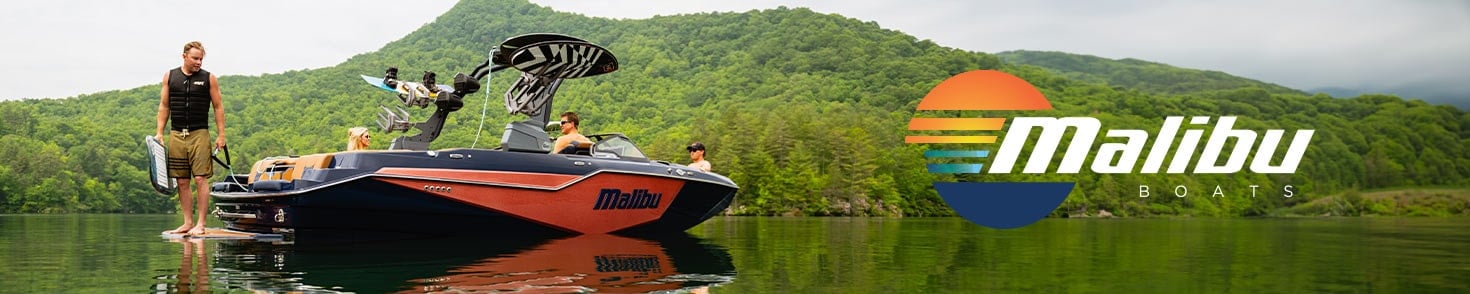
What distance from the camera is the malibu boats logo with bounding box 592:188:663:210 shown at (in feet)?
52.3

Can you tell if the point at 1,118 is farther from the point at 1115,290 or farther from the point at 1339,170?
the point at 1339,170

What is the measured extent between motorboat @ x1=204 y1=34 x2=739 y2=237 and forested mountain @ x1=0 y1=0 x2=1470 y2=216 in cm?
2746

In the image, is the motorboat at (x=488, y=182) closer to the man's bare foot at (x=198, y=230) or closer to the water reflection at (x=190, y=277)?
the man's bare foot at (x=198, y=230)

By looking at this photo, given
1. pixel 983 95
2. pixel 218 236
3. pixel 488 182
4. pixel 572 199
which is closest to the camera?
pixel 218 236

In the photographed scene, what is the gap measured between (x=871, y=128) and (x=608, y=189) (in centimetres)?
7503

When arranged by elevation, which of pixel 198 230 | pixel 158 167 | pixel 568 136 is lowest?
pixel 198 230

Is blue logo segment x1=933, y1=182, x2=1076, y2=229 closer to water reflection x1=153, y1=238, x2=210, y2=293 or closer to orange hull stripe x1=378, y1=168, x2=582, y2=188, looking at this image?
orange hull stripe x1=378, y1=168, x2=582, y2=188

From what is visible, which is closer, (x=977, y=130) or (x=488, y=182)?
(x=488, y=182)

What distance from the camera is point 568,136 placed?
16312 mm

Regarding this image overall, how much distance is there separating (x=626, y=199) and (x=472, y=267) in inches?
284

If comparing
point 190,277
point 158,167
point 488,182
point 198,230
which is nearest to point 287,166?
point 198,230

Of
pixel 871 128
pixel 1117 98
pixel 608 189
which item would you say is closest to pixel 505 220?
pixel 608 189

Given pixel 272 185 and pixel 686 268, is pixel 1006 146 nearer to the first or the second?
pixel 272 185

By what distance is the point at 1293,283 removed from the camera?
27.4 ft
